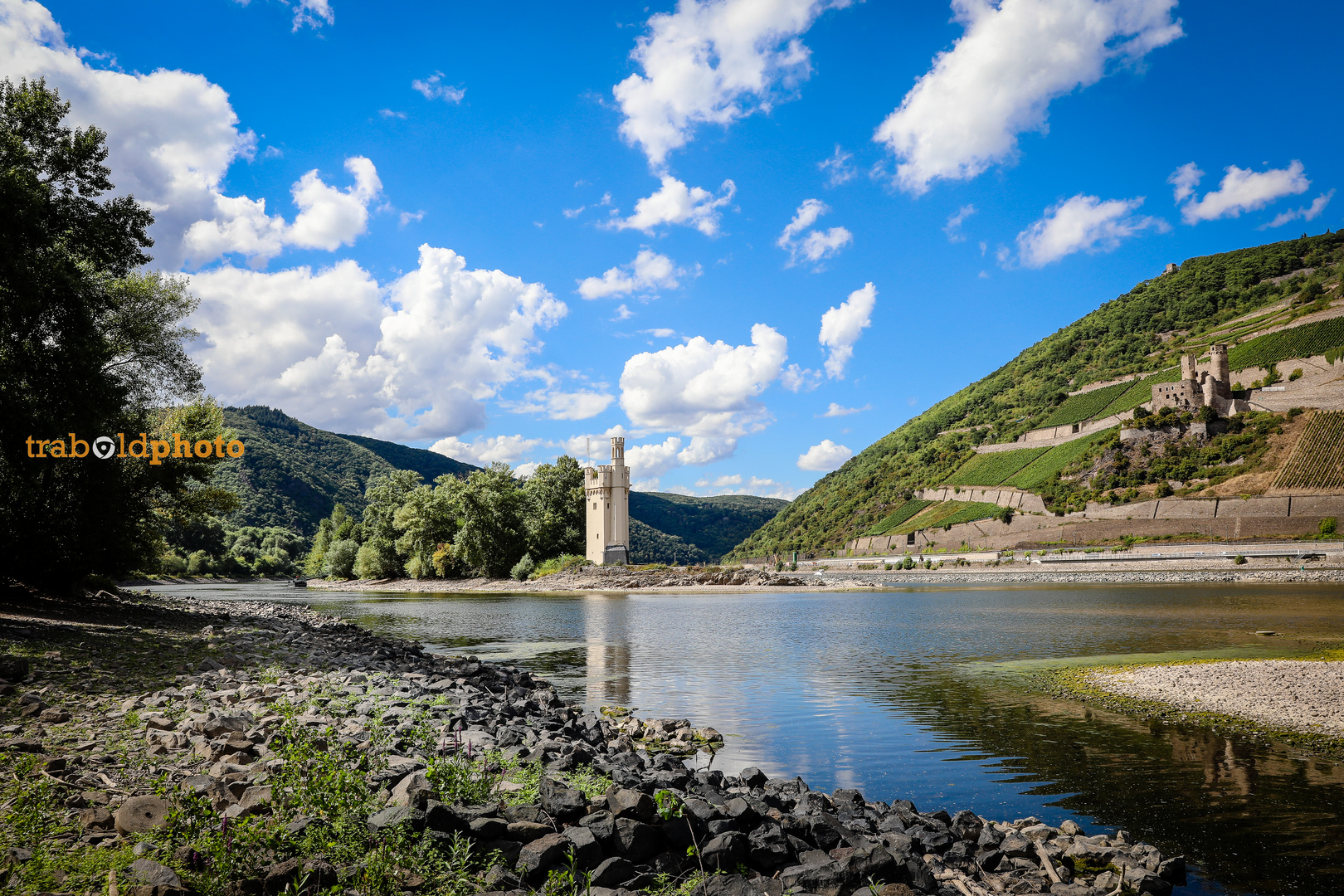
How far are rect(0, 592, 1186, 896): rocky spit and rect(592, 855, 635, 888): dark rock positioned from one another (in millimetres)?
17

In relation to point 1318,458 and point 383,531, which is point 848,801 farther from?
point 1318,458

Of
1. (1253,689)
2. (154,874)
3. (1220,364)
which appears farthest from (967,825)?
(1220,364)

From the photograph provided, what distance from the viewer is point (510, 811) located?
A: 5461 millimetres

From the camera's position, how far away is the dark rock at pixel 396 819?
4.94 meters

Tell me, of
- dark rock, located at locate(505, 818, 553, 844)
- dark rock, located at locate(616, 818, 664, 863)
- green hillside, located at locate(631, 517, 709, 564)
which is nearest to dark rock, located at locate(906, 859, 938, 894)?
dark rock, located at locate(616, 818, 664, 863)

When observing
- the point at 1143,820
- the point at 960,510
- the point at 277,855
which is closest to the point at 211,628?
the point at 277,855

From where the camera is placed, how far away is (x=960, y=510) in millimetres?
118375

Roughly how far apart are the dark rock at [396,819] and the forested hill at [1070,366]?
141 m

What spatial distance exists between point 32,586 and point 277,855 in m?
23.5

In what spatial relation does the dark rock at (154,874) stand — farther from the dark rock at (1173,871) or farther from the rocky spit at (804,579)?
the rocky spit at (804,579)

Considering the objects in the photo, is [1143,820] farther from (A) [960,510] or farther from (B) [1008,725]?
(A) [960,510]

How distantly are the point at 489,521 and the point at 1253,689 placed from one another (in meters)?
78.0

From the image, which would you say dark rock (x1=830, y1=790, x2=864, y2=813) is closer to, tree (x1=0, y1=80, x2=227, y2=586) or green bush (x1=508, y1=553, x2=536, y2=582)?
tree (x1=0, y1=80, x2=227, y2=586)

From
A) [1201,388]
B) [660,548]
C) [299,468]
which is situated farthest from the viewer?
[660,548]
